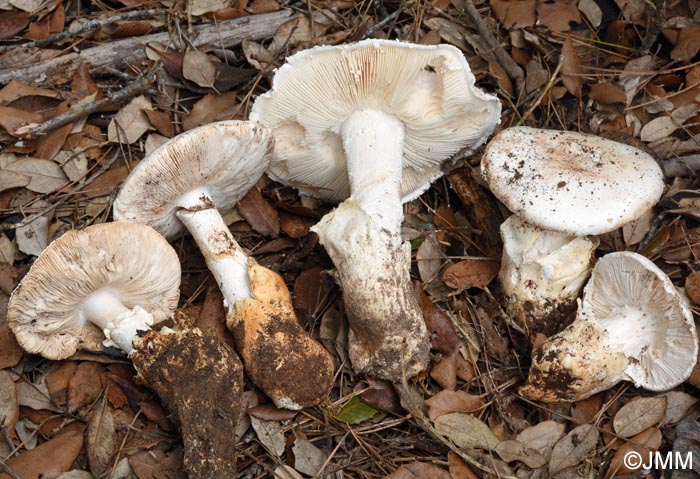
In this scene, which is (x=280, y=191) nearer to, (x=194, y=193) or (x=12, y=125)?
(x=194, y=193)

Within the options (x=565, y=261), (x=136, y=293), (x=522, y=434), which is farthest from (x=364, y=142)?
Answer: (x=522, y=434)

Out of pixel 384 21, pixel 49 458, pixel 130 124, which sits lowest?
pixel 49 458

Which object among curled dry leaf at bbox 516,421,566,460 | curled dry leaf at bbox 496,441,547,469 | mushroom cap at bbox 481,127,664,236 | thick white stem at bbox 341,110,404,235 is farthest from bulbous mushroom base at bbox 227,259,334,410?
mushroom cap at bbox 481,127,664,236

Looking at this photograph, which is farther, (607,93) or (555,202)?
(607,93)

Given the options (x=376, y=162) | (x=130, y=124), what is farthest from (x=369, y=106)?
(x=130, y=124)

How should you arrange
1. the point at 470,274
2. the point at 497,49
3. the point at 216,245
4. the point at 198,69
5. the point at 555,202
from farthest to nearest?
1. the point at 497,49
2. the point at 198,69
3. the point at 470,274
4. the point at 216,245
5. the point at 555,202

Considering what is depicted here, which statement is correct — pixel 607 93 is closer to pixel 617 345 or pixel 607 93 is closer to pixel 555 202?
pixel 555 202

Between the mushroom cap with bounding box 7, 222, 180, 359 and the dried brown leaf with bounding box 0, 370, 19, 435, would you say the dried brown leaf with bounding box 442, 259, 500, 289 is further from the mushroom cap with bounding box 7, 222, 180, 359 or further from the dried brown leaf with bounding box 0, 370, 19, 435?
the dried brown leaf with bounding box 0, 370, 19, 435

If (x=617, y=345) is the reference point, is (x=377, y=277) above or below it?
above
